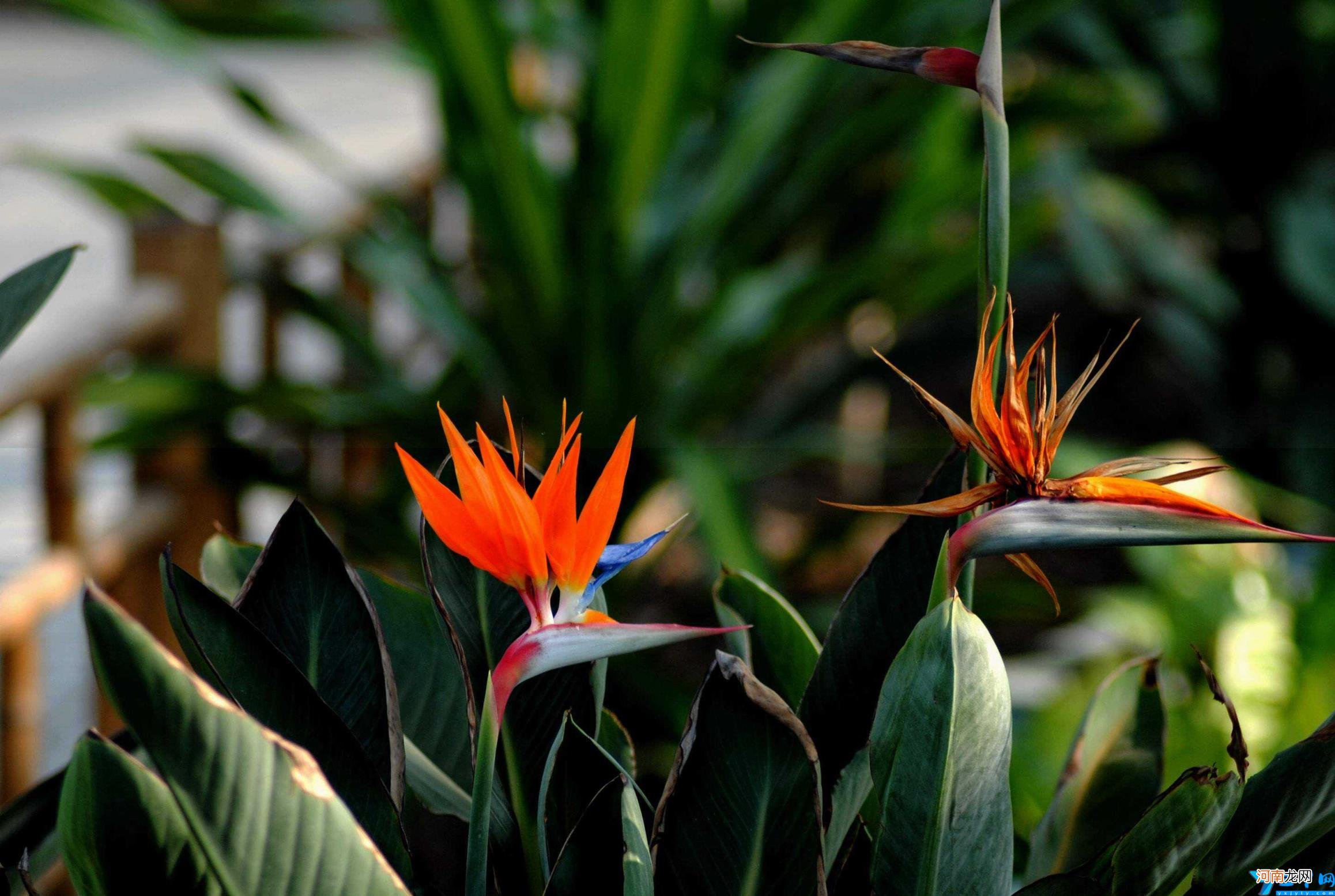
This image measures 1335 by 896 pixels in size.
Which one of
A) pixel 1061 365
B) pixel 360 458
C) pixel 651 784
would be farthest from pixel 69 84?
pixel 651 784

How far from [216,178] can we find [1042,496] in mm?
1048

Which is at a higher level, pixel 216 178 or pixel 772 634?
pixel 216 178

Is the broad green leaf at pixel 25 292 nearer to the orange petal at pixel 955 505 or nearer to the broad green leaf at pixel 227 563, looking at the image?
the broad green leaf at pixel 227 563

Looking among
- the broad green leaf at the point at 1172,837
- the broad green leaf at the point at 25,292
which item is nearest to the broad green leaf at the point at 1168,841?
the broad green leaf at the point at 1172,837

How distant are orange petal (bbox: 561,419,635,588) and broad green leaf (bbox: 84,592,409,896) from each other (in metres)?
0.06

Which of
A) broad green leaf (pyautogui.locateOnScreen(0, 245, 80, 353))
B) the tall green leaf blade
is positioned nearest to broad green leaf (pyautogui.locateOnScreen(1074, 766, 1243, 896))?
broad green leaf (pyautogui.locateOnScreen(0, 245, 80, 353))

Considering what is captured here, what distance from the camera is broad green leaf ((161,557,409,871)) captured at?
Answer: 221mm

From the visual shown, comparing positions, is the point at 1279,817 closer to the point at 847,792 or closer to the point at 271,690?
the point at 847,792

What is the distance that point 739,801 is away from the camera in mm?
219

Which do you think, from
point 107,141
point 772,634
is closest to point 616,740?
point 772,634

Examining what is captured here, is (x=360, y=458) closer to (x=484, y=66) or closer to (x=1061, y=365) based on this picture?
(x=484, y=66)

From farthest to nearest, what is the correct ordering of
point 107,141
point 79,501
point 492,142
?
point 107,141
point 492,142
point 79,501

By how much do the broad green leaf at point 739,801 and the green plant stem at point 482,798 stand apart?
0.03m

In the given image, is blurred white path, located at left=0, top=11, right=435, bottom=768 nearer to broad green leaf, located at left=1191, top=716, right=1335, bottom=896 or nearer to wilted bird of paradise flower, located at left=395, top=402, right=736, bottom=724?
wilted bird of paradise flower, located at left=395, top=402, right=736, bottom=724
